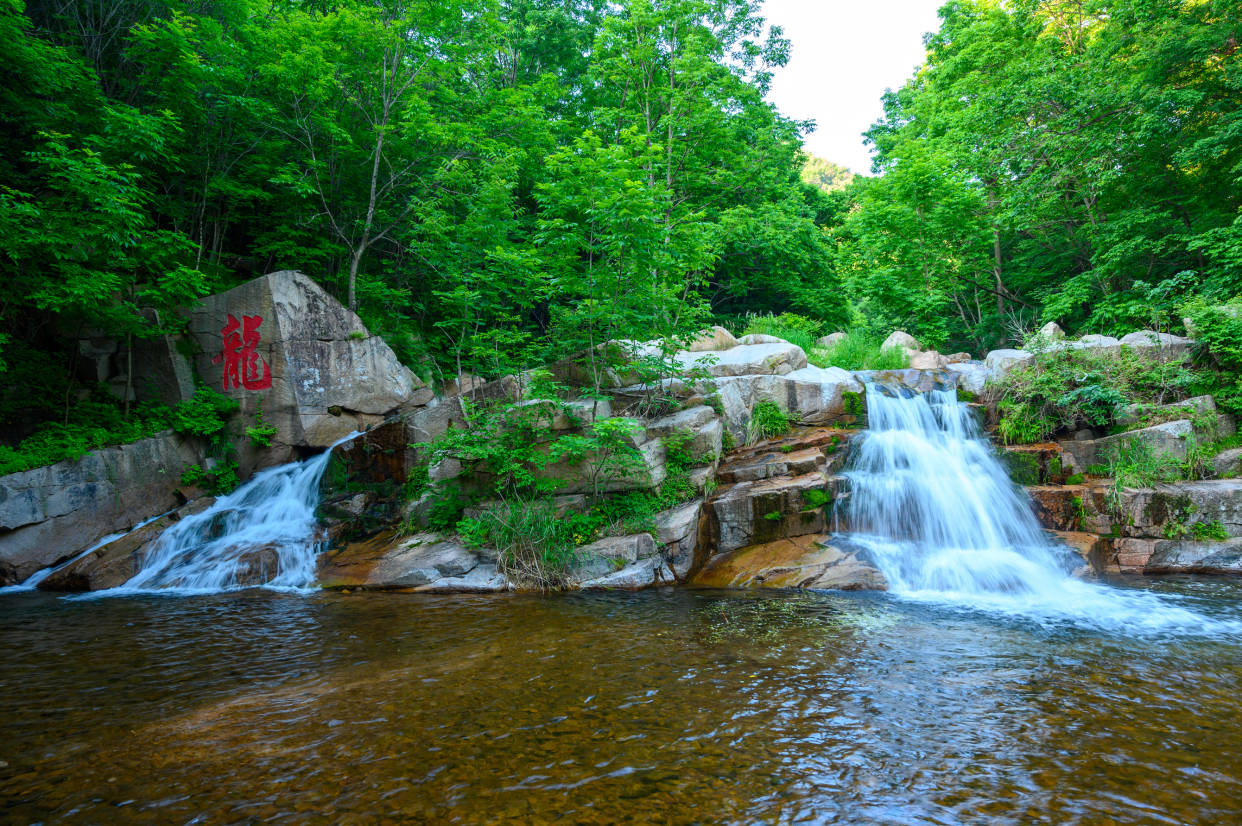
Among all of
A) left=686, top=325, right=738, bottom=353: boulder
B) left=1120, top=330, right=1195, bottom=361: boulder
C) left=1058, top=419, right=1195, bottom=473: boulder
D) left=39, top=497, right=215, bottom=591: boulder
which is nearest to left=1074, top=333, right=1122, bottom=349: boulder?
left=1120, top=330, right=1195, bottom=361: boulder

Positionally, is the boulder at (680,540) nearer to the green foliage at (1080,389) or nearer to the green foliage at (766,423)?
the green foliage at (766,423)

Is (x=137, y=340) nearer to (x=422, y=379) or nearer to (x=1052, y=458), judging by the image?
(x=422, y=379)

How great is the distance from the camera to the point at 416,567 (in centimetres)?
699

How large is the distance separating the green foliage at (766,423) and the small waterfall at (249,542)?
691 cm

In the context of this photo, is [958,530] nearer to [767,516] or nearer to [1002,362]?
[767,516]

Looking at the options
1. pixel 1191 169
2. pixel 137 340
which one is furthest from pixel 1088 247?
pixel 137 340

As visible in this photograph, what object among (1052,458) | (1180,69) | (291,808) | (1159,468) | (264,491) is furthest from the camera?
(1180,69)

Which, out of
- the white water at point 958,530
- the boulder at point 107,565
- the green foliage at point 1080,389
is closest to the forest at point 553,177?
the green foliage at point 1080,389

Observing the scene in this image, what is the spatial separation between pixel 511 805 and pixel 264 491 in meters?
8.39

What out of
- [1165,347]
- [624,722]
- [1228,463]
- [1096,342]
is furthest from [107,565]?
[1165,347]

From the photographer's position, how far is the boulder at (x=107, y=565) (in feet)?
22.8

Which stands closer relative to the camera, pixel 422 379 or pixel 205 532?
pixel 205 532

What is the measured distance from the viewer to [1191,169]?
11.2 metres

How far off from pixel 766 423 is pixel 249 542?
8034mm
